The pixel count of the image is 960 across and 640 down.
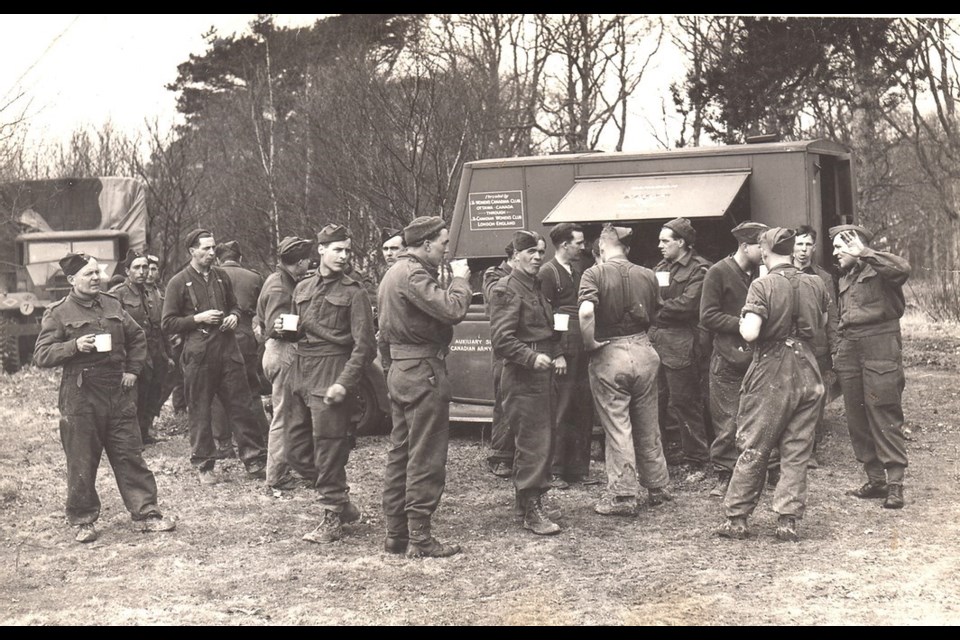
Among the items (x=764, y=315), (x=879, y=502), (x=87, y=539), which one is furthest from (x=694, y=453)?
(x=87, y=539)

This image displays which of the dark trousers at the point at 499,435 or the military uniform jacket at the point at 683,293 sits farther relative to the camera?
the dark trousers at the point at 499,435

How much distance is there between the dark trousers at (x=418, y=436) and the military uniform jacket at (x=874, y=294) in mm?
2881

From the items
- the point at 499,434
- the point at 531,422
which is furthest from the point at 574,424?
the point at 531,422

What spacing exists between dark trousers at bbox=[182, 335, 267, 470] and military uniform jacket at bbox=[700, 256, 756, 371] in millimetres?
3551

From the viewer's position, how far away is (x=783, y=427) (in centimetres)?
596

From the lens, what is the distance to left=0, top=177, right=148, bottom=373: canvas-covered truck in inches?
605

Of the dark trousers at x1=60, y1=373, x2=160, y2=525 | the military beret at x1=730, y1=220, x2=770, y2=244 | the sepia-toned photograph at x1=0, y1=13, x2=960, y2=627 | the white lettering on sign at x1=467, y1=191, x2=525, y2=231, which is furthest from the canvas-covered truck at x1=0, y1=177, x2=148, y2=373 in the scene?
the military beret at x1=730, y1=220, x2=770, y2=244

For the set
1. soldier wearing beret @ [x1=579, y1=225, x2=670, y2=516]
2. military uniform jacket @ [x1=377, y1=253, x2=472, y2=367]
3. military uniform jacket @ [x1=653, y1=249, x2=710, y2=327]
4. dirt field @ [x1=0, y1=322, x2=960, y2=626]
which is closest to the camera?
dirt field @ [x1=0, y1=322, x2=960, y2=626]

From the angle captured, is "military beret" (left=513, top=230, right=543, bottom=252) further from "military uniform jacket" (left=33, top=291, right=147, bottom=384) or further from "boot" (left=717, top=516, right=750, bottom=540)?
"military uniform jacket" (left=33, top=291, right=147, bottom=384)

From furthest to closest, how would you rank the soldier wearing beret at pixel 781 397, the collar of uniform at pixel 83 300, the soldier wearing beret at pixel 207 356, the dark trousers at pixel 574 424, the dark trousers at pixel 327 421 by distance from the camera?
1. the soldier wearing beret at pixel 207 356
2. the dark trousers at pixel 574 424
3. the collar of uniform at pixel 83 300
4. the dark trousers at pixel 327 421
5. the soldier wearing beret at pixel 781 397

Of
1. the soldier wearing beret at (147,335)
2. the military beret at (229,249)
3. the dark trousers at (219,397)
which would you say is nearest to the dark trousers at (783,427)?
the dark trousers at (219,397)

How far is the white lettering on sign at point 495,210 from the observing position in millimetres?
9703

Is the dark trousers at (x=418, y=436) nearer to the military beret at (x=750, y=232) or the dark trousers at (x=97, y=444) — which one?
the dark trousers at (x=97, y=444)
